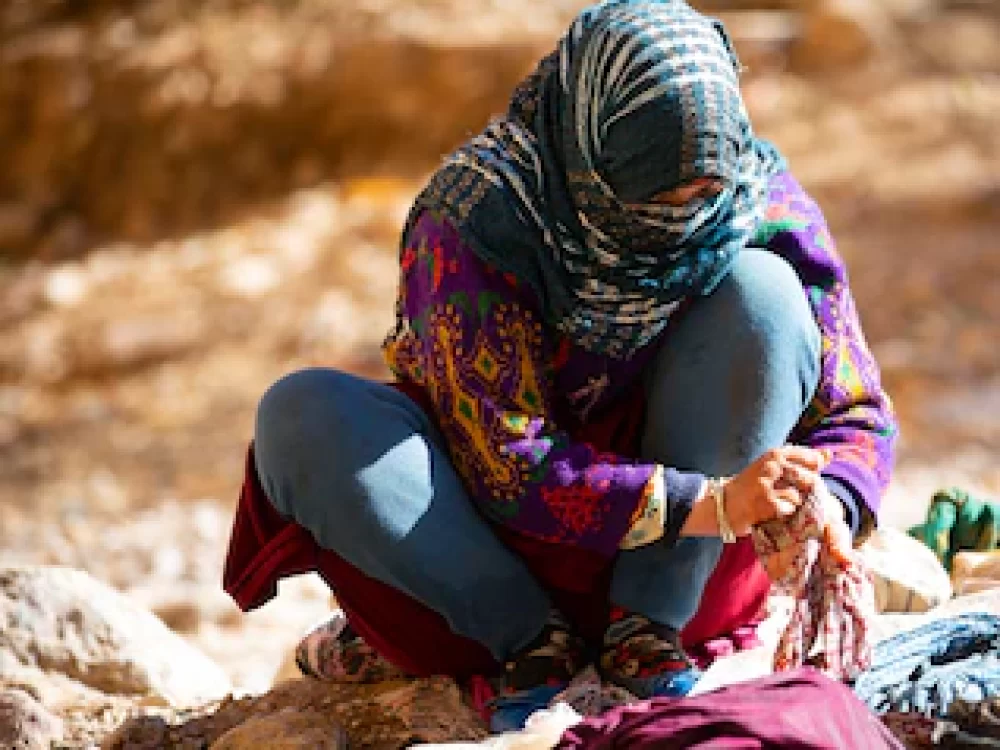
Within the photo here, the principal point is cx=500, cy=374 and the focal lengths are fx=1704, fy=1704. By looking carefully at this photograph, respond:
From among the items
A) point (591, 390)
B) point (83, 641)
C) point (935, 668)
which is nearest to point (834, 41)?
point (83, 641)

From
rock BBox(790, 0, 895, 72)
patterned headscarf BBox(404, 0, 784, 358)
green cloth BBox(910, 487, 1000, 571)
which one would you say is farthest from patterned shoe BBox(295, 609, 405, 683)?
rock BBox(790, 0, 895, 72)

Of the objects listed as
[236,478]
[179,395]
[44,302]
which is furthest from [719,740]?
[44,302]

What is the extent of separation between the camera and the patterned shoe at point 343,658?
2.45 meters

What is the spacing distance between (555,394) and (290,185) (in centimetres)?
593

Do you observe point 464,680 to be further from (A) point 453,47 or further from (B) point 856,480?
(A) point 453,47

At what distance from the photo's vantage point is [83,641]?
9.07 ft

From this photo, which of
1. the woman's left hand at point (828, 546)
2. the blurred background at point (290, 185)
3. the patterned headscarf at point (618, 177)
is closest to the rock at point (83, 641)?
the patterned headscarf at point (618, 177)

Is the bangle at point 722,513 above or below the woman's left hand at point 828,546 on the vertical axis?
above

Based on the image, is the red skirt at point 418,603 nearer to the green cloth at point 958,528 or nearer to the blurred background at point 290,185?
the green cloth at point 958,528

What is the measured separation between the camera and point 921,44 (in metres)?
8.72

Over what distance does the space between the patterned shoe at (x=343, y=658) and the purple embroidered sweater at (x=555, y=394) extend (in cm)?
38

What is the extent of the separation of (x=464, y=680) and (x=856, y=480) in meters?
0.62

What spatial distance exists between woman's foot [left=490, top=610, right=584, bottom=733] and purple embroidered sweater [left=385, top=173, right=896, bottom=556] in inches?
6.9

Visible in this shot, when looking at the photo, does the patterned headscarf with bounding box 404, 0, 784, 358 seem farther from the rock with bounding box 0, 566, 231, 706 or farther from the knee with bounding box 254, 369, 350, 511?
the rock with bounding box 0, 566, 231, 706
